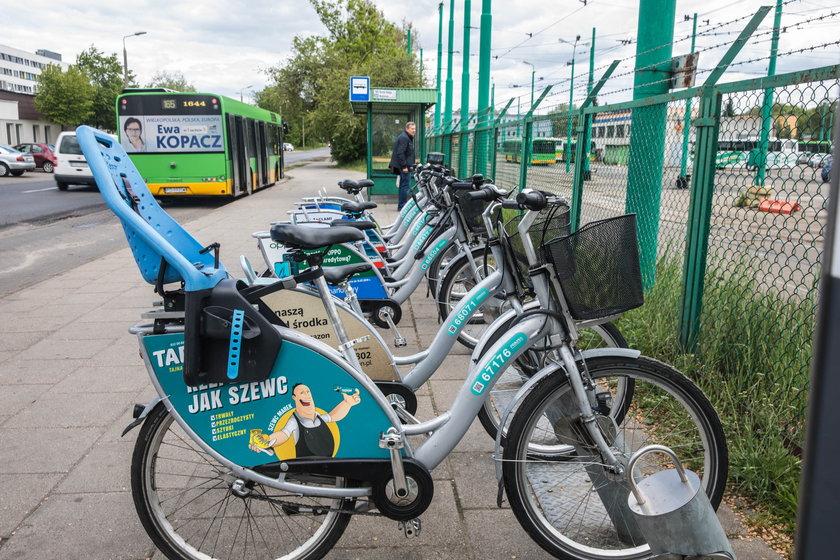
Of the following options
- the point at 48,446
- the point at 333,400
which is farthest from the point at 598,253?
the point at 48,446

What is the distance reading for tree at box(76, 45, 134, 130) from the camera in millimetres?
58562

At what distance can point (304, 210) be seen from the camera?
569cm

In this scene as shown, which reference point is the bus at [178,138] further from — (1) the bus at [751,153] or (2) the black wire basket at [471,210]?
(1) the bus at [751,153]

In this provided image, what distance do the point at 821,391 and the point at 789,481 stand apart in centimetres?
235

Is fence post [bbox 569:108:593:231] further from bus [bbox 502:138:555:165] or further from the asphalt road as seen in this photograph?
the asphalt road

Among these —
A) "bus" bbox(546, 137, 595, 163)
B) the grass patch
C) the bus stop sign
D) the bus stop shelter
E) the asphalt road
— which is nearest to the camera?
the grass patch

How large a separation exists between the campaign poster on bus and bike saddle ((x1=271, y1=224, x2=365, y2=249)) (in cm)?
1568

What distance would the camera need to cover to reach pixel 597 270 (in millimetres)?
2373

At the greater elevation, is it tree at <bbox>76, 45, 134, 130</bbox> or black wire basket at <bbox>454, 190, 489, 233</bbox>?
tree at <bbox>76, 45, 134, 130</bbox>

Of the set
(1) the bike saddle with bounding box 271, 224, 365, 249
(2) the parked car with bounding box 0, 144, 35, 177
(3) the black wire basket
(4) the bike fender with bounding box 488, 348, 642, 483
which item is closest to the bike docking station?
(4) the bike fender with bounding box 488, 348, 642, 483

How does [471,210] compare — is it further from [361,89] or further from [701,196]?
[361,89]

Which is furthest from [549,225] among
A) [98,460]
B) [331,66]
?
[331,66]

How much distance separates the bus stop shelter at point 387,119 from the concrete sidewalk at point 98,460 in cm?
1040

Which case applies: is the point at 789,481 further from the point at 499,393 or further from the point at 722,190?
the point at 722,190
